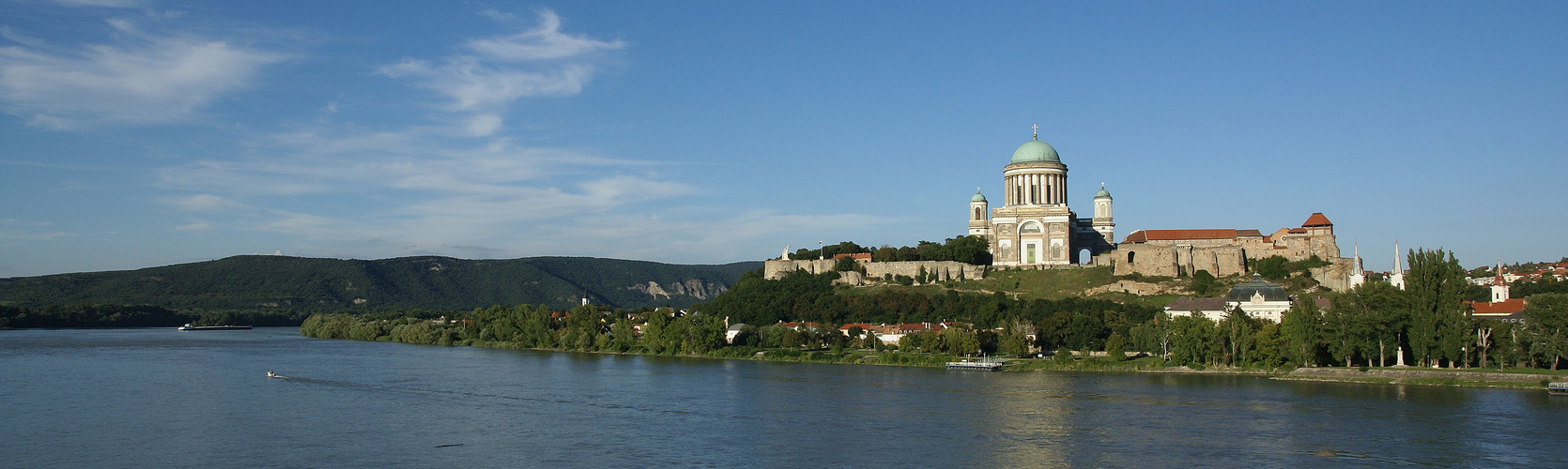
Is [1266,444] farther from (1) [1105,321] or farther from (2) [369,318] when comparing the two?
(2) [369,318]

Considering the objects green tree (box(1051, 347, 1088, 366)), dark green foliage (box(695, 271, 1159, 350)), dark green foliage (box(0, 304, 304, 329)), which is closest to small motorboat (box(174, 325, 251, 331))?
dark green foliage (box(0, 304, 304, 329))

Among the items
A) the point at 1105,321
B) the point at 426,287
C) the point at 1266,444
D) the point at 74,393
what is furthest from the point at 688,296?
the point at 1266,444

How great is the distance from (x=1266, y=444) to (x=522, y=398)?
56.4 ft

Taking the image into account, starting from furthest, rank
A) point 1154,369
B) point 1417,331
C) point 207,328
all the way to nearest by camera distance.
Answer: point 207,328, point 1154,369, point 1417,331

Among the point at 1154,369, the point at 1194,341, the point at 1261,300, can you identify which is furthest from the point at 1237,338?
the point at 1261,300

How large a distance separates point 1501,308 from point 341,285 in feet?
306

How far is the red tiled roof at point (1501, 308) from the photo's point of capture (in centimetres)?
3681

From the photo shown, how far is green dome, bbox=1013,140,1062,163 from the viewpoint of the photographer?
54.8 metres

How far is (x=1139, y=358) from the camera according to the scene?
36719 mm

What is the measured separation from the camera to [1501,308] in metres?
37.5

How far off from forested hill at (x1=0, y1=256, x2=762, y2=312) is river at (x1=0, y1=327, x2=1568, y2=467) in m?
66.9

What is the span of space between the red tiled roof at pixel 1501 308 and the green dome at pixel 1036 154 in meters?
20.3

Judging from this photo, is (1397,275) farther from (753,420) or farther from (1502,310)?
(753,420)

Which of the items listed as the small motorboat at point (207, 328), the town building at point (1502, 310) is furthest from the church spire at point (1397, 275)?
the small motorboat at point (207, 328)
